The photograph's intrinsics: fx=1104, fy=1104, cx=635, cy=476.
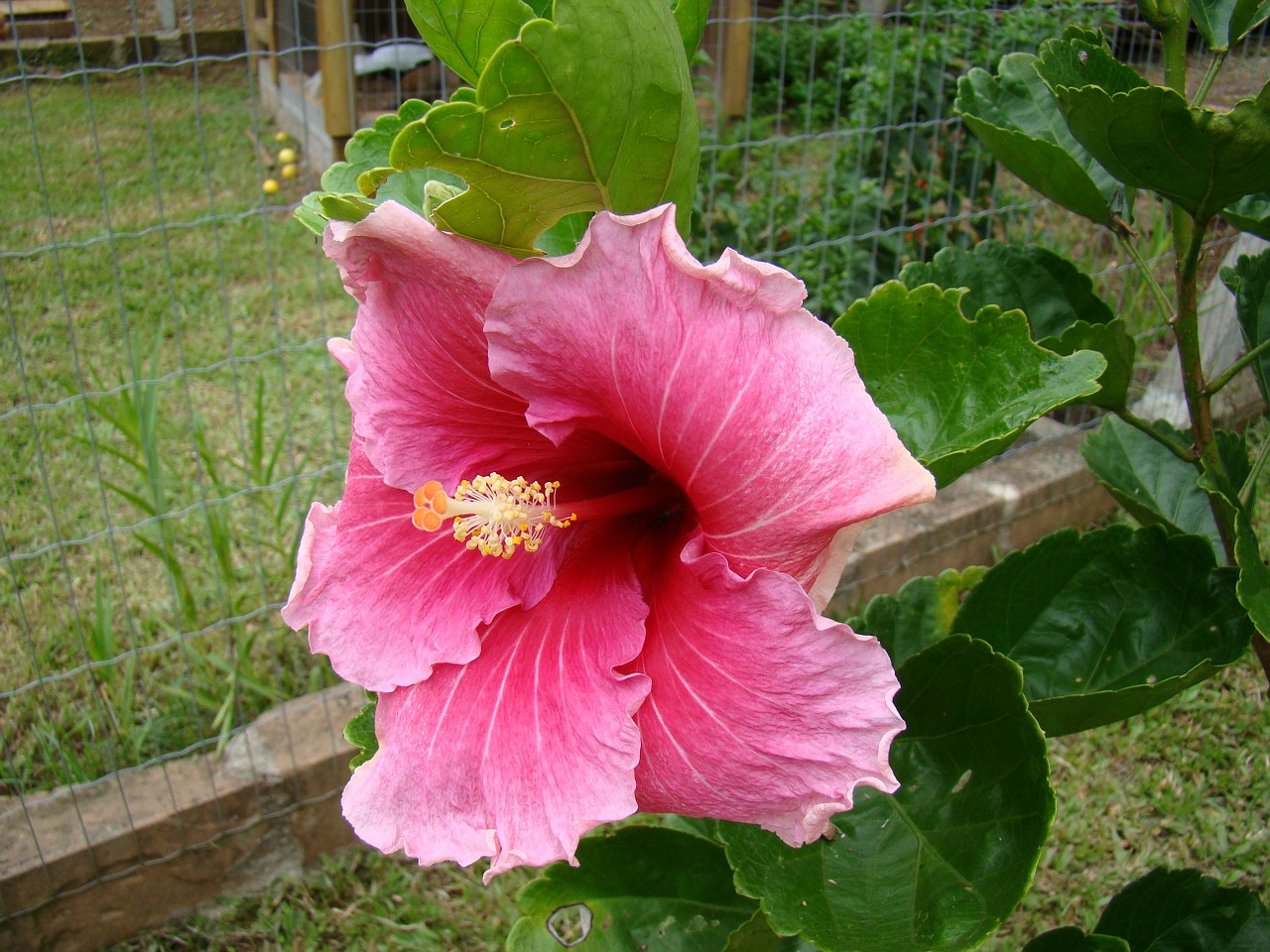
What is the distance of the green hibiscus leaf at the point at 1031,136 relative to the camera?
0.87 metres

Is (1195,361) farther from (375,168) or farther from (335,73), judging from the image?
(335,73)

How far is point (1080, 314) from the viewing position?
105cm

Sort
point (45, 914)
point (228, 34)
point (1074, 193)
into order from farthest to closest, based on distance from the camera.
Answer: point (228, 34) → point (45, 914) → point (1074, 193)

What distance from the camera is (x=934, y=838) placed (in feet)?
2.73

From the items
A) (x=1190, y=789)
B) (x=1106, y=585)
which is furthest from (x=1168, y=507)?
(x=1190, y=789)

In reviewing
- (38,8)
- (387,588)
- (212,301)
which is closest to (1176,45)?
(387,588)

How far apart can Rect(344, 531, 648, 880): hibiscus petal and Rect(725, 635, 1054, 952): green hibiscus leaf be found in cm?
21

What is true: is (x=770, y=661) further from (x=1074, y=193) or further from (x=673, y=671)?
(x=1074, y=193)

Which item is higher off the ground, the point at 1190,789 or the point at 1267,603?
the point at 1267,603

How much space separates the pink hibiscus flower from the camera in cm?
59

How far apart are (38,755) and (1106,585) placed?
86.3 inches

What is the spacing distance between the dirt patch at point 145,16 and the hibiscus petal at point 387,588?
6626 millimetres

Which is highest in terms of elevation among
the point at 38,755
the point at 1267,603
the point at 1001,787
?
the point at 1267,603

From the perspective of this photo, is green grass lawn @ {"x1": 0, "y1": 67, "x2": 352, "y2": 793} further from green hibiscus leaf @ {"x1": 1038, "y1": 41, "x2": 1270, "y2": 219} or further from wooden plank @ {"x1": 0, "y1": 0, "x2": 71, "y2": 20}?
green hibiscus leaf @ {"x1": 1038, "y1": 41, "x2": 1270, "y2": 219}
